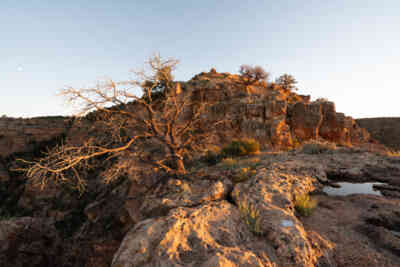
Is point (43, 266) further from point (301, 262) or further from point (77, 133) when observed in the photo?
point (77, 133)

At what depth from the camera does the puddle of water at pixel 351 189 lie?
4176mm

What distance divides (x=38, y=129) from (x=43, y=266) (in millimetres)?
26137

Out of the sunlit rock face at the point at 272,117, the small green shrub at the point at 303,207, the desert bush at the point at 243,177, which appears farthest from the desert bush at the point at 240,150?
the small green shrub at the point at 303,207

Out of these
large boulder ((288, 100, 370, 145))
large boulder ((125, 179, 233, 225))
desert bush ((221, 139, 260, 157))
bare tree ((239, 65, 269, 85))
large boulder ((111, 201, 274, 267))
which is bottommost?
large boulder ((125, 179, 233, 225))

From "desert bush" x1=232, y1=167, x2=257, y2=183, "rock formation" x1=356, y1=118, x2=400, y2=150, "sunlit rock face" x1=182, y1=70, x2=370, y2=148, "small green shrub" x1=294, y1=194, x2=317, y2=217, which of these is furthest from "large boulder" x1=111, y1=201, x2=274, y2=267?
"rock formation" x1=356, y1=118, x2=400, y2=150

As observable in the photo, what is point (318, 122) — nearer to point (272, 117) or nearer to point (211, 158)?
point (272, 117)

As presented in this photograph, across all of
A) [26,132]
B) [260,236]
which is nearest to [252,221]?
[260,236]

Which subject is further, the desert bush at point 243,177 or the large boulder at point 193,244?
the desert bush at point 243,177

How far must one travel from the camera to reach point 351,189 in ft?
14.4

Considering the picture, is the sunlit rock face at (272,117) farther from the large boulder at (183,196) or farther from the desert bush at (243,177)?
the large boulder at (183,196)

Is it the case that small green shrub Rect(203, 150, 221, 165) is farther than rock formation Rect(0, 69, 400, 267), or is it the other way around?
small green shrub Rect(203, 150, 221, 165)

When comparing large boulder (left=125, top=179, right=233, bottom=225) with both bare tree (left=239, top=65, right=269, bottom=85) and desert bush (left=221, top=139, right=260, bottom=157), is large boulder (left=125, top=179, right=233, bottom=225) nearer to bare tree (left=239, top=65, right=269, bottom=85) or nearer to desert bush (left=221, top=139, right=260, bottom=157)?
desert bush (left=221, top=139, right=260, bottom=157)

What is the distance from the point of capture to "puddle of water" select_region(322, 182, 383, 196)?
4.18 meters

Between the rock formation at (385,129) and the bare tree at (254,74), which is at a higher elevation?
the bare tree at (254,74)
